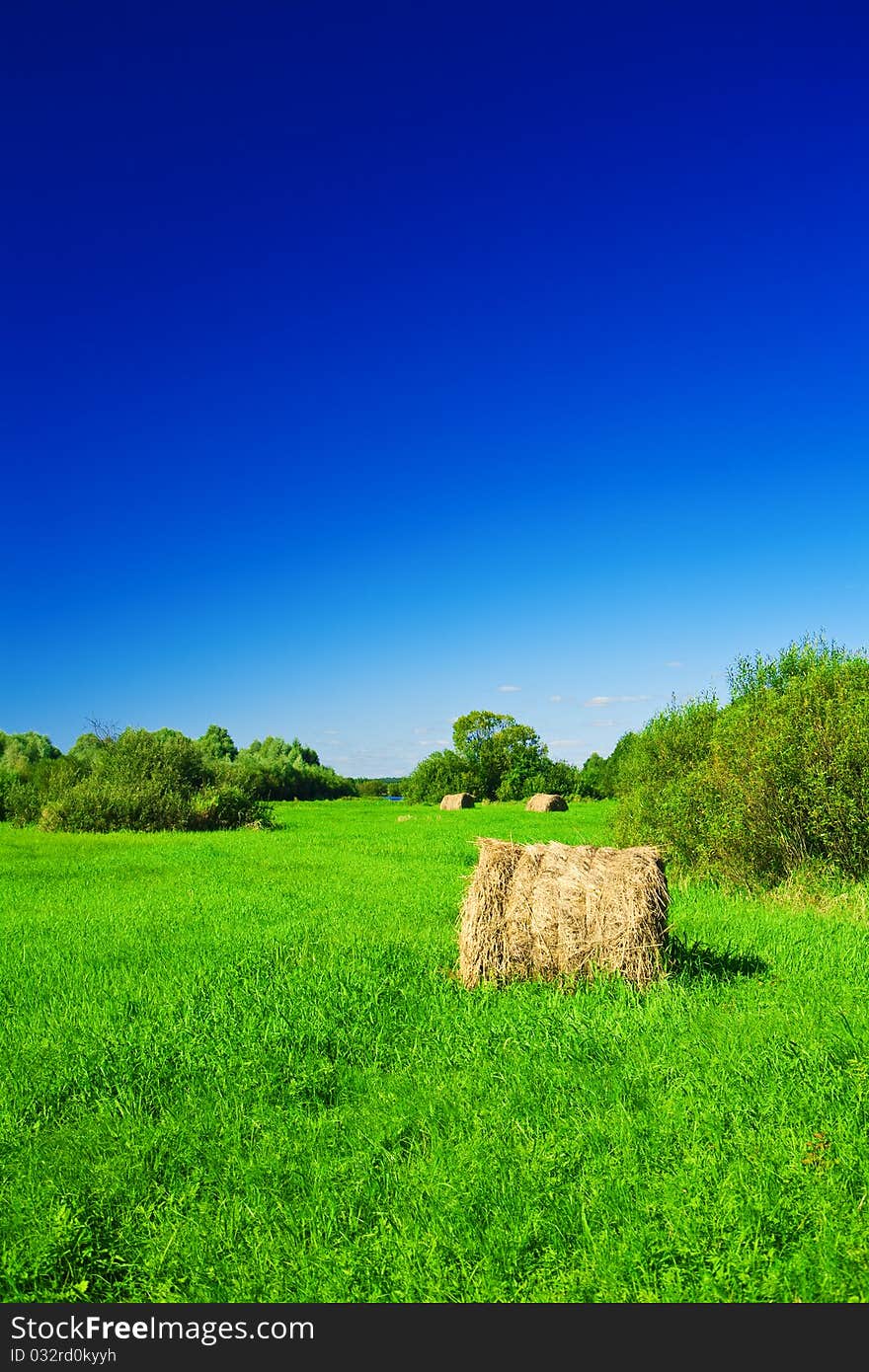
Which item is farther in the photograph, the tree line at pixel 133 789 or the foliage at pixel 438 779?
the foliage at pixel 438 779

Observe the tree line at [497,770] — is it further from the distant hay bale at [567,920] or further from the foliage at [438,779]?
the distant hay bale at [567,920]

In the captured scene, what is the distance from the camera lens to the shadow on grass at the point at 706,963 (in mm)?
9695

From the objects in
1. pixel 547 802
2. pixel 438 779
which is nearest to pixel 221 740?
pixel 438 779

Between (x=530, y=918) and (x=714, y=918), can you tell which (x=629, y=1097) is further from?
(x=714, y=918)

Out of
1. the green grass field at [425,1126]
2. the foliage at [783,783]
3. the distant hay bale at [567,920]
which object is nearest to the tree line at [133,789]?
the foliage at [783,783]

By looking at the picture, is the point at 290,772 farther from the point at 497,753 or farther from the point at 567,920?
the point at 567,920

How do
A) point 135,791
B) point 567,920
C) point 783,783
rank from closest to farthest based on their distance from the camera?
point 567,920
point 783,783
point 135,791

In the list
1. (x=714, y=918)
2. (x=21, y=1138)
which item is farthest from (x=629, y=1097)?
(x=714, y=918)

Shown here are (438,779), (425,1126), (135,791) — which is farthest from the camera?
(438,779)

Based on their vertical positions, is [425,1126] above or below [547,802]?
below

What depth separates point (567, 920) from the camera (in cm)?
946

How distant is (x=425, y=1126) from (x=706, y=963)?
538cm

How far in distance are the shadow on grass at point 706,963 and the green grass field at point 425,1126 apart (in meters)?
0.04
